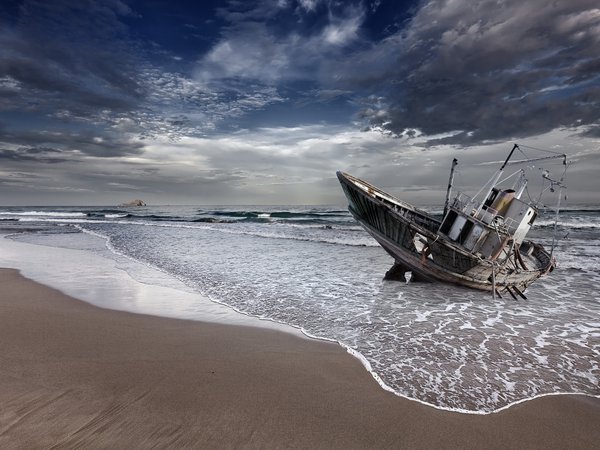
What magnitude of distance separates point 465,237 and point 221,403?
11797mm

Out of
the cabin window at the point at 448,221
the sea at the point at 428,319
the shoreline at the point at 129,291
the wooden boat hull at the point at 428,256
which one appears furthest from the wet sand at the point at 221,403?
the cabin window at the point at 448,221

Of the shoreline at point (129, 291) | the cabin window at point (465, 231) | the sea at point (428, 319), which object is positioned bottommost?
the sea at point (428, 319)

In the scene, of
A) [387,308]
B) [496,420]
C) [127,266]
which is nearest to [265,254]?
[127,266]

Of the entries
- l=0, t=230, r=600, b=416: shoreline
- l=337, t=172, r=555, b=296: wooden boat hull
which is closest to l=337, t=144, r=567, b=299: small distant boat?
l=337, t=172, r=555, b=296: wooden boat hull

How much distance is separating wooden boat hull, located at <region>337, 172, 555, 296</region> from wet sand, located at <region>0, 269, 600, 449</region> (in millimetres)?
7237

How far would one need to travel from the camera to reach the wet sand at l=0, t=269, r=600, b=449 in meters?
3.82

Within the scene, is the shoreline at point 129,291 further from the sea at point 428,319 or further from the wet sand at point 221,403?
the wet sand at point 221,403

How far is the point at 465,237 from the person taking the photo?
1337 centimetres

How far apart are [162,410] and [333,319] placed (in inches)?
197

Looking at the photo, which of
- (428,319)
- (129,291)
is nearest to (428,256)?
(428,319)

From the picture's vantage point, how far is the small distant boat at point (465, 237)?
1226 cm

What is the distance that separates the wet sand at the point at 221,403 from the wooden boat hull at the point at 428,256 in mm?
7237

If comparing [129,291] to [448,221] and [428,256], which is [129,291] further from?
[448,221]

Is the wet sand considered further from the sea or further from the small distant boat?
the small distant boat
